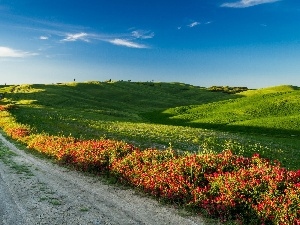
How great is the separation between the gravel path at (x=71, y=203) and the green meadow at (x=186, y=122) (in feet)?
21.2

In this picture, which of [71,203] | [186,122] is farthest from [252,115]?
[71,203]

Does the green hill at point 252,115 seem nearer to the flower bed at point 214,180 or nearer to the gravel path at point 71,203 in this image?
the flower bed at point 214,180

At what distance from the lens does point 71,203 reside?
18.7 metres

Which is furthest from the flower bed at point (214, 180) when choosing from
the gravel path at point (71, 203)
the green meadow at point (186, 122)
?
the green meadow at point (186, 122)

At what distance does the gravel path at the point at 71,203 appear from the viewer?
53.8 feet

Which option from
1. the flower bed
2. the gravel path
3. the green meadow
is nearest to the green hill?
the green meadow

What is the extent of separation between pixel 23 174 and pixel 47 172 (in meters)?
1.57

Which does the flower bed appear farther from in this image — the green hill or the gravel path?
the green hill

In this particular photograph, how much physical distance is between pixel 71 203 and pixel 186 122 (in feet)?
209

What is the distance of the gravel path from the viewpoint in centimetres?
1639

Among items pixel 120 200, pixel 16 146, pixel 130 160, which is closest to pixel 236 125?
pixel 16 146

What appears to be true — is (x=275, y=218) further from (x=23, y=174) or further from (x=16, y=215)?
(x=23, y=174)

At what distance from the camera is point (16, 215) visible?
55.2 ft

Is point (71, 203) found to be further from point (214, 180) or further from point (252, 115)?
point (252, 115)
